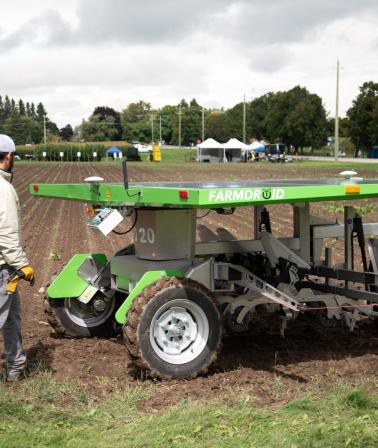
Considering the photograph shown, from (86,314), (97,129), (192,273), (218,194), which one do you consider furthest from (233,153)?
(218,194)

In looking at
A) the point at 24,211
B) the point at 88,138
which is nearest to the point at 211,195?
the point at 24,211

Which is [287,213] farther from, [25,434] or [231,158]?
[231,158]

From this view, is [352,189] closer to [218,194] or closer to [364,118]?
[218,194]

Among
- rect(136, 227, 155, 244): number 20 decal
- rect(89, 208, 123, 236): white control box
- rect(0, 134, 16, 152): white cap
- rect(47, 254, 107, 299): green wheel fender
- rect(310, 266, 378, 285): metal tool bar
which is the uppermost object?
rect(0, 134, 16, 152): white cap

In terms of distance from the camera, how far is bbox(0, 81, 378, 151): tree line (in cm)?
7694

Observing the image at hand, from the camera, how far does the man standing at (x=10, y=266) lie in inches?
206

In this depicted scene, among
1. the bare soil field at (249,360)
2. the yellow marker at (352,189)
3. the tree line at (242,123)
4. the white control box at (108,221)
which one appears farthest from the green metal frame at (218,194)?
the tree line at (242,123)

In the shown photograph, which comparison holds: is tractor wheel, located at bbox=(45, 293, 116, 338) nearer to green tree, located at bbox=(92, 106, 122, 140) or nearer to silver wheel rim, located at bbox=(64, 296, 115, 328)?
silver wheel rim, located at bbox=(64, 296, 115, 328)

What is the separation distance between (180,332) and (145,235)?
94cm

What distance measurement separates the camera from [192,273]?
5.78 m

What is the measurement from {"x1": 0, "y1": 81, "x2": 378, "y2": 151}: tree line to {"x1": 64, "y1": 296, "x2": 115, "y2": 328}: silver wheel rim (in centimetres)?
6809

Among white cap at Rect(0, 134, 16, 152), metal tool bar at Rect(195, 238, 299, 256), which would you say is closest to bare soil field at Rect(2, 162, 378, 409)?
metal tool bar at Rect(195, 238, 299, 256)

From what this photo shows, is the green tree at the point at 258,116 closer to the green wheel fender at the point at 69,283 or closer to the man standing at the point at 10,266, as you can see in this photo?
the green wheel fender at the point at 69,283

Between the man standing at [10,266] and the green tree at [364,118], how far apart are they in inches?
2761
